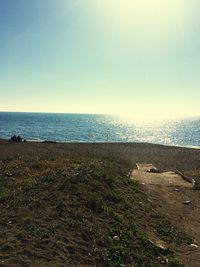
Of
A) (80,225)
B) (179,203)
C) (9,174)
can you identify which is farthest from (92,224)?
(9,174)

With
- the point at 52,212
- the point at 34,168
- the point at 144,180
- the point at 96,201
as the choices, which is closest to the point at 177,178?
the point at 144,180

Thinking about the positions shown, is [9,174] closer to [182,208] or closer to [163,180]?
[182,208]

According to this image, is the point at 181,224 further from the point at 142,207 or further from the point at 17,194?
the point at 17,194

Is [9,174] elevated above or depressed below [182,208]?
above

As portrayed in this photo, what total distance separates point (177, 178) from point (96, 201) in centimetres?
1166

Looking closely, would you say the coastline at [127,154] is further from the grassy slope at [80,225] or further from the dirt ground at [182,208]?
the grassy slope at [80,225]

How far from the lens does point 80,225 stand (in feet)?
33.2

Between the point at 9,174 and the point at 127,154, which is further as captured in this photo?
the point at 127,154

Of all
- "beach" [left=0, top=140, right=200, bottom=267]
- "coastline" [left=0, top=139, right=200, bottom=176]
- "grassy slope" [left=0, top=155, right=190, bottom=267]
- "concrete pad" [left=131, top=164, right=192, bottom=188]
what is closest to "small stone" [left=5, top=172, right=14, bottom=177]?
"beach" [left=0, top=140, right=200, bottom=267]

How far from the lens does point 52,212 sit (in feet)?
34.5

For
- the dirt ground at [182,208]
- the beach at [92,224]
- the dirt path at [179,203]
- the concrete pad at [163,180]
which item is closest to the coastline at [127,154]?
the concrete pad at [163,180]

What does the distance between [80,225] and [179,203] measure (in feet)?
23.2

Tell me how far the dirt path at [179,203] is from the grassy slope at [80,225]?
52 cm

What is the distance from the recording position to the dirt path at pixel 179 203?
10148mm
